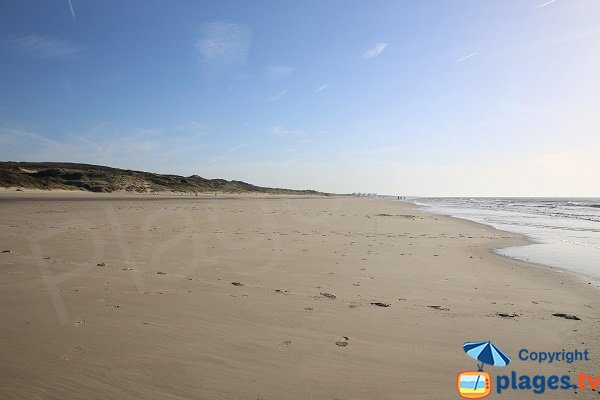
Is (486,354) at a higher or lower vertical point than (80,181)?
lower

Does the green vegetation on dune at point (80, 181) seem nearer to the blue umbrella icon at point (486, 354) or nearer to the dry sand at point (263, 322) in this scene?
the dry sand at point (263, 322)

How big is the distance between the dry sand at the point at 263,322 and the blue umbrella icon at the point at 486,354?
0.10 metres

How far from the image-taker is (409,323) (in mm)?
4449

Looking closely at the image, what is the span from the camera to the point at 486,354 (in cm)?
361

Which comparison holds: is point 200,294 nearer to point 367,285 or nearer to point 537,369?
point 367,285

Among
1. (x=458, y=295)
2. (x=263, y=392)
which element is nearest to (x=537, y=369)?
(x=458, y=295)

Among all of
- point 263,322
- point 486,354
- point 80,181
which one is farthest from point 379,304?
point 80,181

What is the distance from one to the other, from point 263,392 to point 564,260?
10.0m

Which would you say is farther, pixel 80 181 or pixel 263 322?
pixel 80 181

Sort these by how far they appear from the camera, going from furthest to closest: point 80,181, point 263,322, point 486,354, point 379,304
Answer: point 80,181 → point 379,304 → point 263,322 → point 486,354

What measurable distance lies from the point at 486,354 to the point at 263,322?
2.59 meters

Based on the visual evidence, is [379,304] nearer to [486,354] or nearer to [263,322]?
[486,354]

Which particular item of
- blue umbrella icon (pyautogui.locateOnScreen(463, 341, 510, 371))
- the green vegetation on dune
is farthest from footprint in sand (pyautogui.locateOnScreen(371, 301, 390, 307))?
the green vegetation on dune

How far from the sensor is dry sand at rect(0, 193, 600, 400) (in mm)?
3000
